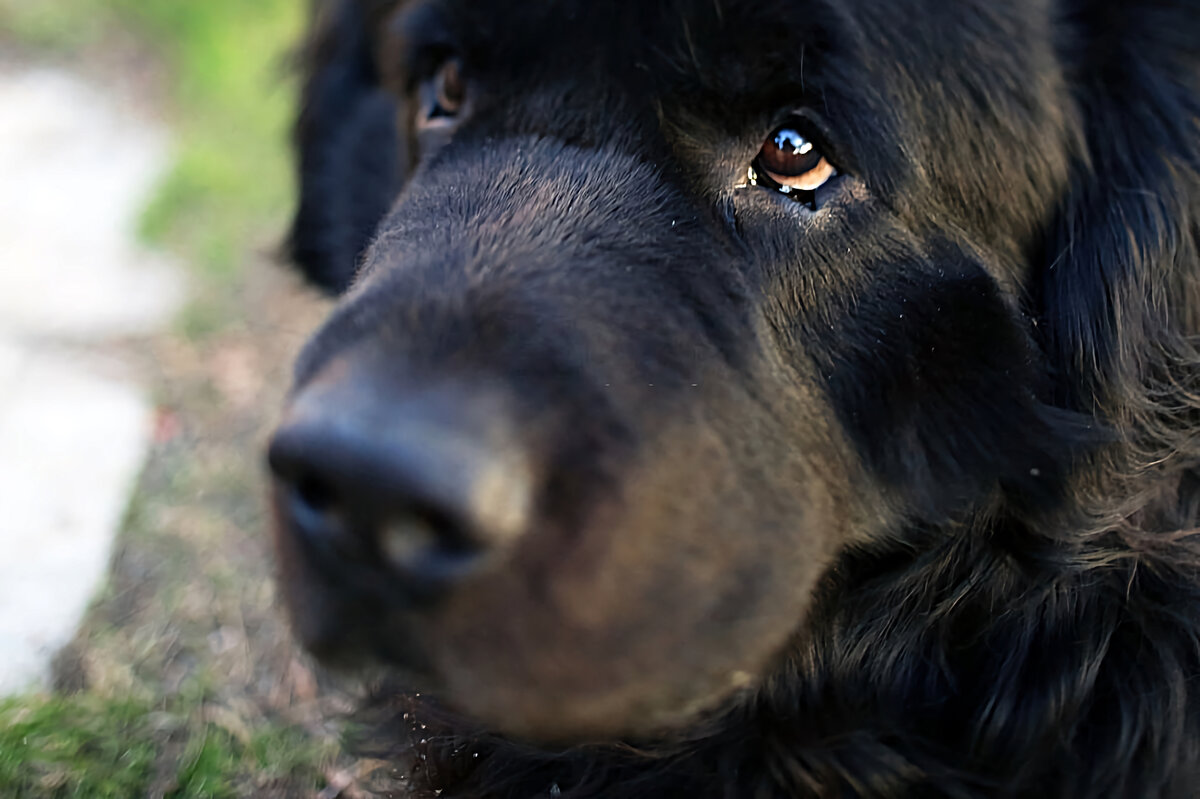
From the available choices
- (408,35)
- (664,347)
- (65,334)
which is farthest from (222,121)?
(664,347)

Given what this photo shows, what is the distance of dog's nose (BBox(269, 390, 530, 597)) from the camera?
1.13 meters

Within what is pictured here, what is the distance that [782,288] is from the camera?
1608 mm

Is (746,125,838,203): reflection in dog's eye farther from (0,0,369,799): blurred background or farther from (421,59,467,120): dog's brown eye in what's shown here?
(0,0,369,799): blurred background

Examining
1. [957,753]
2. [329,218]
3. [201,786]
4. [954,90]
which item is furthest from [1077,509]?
[329,218]

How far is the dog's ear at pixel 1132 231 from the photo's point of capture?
1674 millimetres

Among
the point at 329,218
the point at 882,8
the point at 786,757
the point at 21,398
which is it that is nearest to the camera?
the point at 882,8

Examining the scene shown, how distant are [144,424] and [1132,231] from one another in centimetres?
315

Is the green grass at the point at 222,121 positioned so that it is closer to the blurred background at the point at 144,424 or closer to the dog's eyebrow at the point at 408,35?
the blurred background at the point at 144,424

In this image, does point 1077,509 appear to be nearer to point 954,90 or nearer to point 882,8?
point 954,90

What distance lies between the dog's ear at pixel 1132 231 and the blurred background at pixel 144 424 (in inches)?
74.7

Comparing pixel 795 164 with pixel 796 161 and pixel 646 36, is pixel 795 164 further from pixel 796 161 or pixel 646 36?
pixel 646 36

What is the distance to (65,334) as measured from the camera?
12.3ft

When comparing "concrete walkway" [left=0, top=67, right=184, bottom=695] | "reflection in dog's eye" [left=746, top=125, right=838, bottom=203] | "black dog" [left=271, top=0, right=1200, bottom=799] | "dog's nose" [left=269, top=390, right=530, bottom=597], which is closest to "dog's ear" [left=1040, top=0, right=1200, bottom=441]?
"black dog" [left=271, top=0, right=1200, bottom=799]

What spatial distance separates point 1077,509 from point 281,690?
204cm
